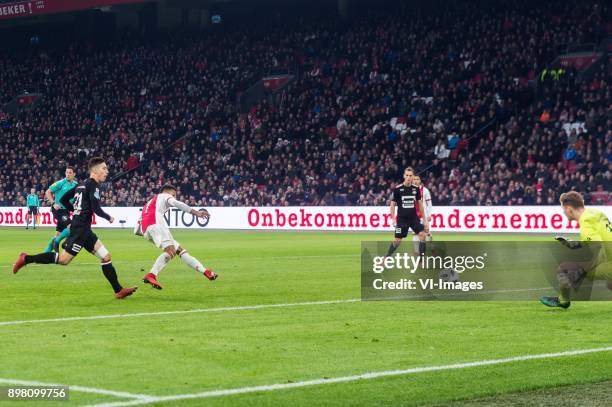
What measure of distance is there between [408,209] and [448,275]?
719 cm

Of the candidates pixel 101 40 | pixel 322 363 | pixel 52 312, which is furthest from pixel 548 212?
pixel 101 40

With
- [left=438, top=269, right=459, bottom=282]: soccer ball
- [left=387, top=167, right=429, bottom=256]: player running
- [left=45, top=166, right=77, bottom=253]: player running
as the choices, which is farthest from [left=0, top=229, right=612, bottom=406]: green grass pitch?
[left=45, top=166, right=77, bottom=253]: player running

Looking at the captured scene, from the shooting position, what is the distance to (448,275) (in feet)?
46.0

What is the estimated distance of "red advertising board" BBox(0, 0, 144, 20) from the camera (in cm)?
5572

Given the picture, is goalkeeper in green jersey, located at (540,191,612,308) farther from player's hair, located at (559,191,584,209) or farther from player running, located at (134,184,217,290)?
player running, located at (134,184,217,290)

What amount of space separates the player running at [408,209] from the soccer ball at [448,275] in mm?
6138

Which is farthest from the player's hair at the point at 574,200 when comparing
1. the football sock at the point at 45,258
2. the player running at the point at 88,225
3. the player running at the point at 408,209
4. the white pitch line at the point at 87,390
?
the player running at the point at 408,209

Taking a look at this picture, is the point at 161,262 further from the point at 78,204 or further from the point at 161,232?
the point at 78,204

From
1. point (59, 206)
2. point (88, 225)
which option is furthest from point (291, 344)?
point (59, 206)

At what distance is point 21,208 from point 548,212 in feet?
82.7

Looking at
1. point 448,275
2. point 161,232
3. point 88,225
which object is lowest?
point 448,275

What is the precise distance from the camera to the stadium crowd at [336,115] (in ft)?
135

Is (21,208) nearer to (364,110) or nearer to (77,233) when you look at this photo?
(364,110)

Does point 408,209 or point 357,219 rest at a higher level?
point 408,209
